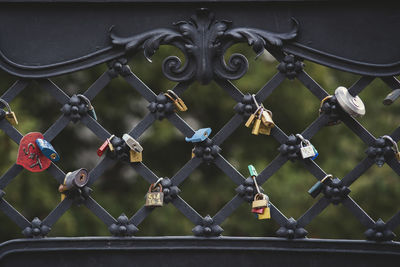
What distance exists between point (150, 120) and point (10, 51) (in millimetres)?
663

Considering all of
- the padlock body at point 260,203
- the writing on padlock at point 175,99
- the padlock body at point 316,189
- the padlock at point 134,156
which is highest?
the padlock body at point 316,189

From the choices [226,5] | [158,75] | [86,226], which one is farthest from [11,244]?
[158,75]

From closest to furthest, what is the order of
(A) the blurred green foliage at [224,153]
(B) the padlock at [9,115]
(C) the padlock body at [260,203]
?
(C) the padlock body at [260,203] < (B) the padlock at [9,115] < (A) the blurred green foliage at [224,153]

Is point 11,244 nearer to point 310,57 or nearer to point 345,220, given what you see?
point 310,57

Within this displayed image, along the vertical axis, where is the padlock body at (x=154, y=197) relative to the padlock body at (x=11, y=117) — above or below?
above

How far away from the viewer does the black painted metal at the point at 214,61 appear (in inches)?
101

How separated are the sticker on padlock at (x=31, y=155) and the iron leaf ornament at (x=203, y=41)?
1.76ft

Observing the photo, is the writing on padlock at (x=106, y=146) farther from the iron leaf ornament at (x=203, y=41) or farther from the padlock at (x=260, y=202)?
the padlock at (x=260, y=202)

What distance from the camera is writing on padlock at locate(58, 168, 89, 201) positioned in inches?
102

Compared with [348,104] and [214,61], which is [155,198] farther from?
[348,104]

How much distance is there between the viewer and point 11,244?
8.66 ft

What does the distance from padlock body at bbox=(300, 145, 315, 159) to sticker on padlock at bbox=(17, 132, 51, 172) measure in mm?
1085

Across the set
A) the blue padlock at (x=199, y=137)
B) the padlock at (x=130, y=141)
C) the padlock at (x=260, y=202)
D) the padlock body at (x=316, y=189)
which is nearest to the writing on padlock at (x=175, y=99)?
the blue padlock at (x=199, y=137)

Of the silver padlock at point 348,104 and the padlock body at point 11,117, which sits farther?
the padlock body at point 11,117
